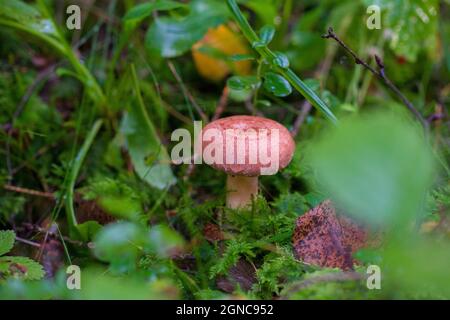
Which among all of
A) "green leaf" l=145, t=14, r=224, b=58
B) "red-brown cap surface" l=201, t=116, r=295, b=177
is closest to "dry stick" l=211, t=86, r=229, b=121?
"green leaf" l=145, t=14, r=224, b=58

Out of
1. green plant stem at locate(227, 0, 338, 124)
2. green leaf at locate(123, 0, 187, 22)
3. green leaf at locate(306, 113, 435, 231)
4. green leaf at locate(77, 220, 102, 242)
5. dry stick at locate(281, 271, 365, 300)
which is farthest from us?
green leaf at locate(123, 0, 187, 22)

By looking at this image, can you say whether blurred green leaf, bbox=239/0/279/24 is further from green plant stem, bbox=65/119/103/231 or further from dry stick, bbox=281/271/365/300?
dry stick, bbox=281/271/365/300

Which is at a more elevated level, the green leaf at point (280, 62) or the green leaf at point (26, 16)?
the green leaf at point (26, 16)

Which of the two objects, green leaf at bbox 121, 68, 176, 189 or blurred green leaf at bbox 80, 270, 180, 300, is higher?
green leaf at bbox 121, 68, 176, 189

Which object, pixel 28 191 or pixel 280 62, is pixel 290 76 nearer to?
pixel 280 62

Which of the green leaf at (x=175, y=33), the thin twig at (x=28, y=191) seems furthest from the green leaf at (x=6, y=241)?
the green leaf at (x=175, y=33)

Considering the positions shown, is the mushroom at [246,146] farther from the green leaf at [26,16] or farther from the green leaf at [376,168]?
the green leaf at [26,16]

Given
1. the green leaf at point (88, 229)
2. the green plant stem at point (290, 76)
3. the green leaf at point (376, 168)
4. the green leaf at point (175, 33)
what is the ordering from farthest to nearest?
the green leaf at point (175, 33), the green leaf at point (88, 229), the green plant stem at point (290, 76), the green leaf at point (376, 168)

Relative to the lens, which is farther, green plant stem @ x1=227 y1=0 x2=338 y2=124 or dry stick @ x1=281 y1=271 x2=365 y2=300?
green plant stem @ x1=227 y1=0 x2=338 y2=124

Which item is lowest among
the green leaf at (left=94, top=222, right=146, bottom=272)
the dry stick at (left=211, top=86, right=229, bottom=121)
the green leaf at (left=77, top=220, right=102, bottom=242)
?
the green leaf at (left=94, top=222, right=146, bottom=272)
